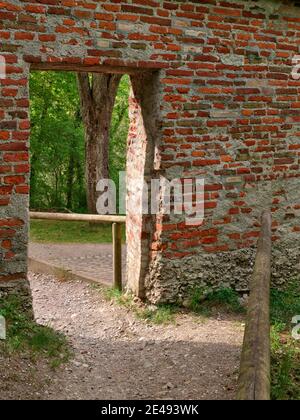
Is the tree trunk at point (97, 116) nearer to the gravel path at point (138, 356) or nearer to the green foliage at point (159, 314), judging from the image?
the gravel path at point (138, 356)

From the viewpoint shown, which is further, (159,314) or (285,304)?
(285,304)

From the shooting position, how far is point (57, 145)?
55.4 feet

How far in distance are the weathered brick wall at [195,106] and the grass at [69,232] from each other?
588 cm

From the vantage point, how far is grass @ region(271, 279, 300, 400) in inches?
166

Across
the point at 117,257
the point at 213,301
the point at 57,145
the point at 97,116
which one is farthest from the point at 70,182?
the point at 213,301

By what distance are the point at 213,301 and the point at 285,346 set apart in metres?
1.12

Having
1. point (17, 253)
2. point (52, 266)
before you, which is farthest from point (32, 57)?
point (52, 266)

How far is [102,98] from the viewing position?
11992mm

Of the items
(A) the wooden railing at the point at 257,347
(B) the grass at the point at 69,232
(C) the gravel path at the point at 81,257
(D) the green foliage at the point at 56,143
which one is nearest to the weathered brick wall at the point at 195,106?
(C) the gravel path at the point at 81,257

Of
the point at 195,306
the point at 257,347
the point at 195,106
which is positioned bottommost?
the point at 195,306

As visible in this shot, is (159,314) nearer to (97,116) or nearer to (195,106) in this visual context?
(195,106)

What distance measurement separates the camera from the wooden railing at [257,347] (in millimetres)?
2143

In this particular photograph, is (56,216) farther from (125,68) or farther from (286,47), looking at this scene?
(286,47)
